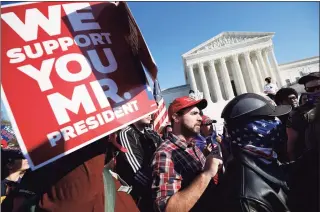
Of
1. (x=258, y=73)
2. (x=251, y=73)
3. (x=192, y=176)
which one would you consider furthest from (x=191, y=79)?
(x=192, y=176)

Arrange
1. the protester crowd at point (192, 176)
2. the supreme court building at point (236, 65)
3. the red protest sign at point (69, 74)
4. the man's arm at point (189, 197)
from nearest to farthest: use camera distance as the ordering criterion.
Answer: the red protest sign at point (69, 74), the protester crowd at point (192, 176), the man's arm at point (189, 197), the supreme court building at point (236, 65)

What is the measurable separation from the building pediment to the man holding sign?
159 feet

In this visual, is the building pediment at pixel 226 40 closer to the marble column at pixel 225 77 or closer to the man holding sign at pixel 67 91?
the marble column at pixel 225 77

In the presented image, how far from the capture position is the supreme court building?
4834 cm

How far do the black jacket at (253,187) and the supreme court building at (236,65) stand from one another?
46.0 meters

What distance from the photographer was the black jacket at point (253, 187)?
1618 millimetres

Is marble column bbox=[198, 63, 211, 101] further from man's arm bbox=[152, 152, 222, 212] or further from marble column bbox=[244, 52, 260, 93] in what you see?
man's arm bbox=[152, 152, 222, 212]

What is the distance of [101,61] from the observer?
1585 millimetres

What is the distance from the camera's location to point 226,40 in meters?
49.6

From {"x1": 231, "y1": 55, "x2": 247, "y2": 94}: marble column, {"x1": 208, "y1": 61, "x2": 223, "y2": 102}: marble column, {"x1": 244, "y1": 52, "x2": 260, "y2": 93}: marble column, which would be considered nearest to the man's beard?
{"x1": 208, "y1": 61, "x2": 223, "y2": 102}: marble column

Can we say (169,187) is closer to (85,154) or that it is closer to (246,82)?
(85,154)

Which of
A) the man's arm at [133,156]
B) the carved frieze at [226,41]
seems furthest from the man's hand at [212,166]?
the carved frieze at [226,41]

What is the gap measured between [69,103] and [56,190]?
0.50 metres

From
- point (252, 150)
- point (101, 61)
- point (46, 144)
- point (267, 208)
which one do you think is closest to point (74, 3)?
point (101, 61)
